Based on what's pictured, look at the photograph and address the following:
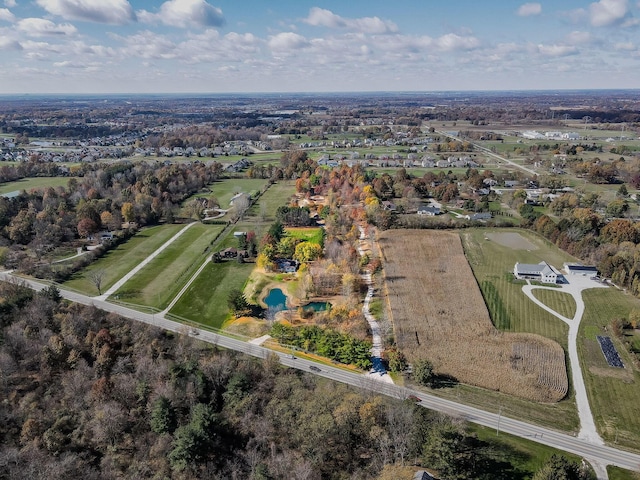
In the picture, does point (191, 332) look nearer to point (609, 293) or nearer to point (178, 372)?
point (178, 372)

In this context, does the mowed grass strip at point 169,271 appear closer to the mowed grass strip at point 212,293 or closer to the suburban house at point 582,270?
the mowed grass strip at point 212,293

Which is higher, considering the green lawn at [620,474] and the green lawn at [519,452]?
the green lawn at [519,452]

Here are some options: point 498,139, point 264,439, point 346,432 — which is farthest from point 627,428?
point 498,139

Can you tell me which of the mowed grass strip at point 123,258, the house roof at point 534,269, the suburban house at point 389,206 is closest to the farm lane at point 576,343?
the house roof at point 534,269

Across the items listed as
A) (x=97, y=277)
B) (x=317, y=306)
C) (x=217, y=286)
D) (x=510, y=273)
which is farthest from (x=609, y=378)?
(x=97, y=277)

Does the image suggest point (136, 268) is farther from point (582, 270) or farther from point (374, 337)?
point (582, 270)

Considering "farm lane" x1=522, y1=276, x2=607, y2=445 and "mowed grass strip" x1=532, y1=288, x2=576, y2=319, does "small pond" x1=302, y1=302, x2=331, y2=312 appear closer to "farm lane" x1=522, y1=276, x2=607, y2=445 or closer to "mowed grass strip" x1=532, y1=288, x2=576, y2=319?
"farm lane" x1=522, y1=276, x2=607, y2=445
